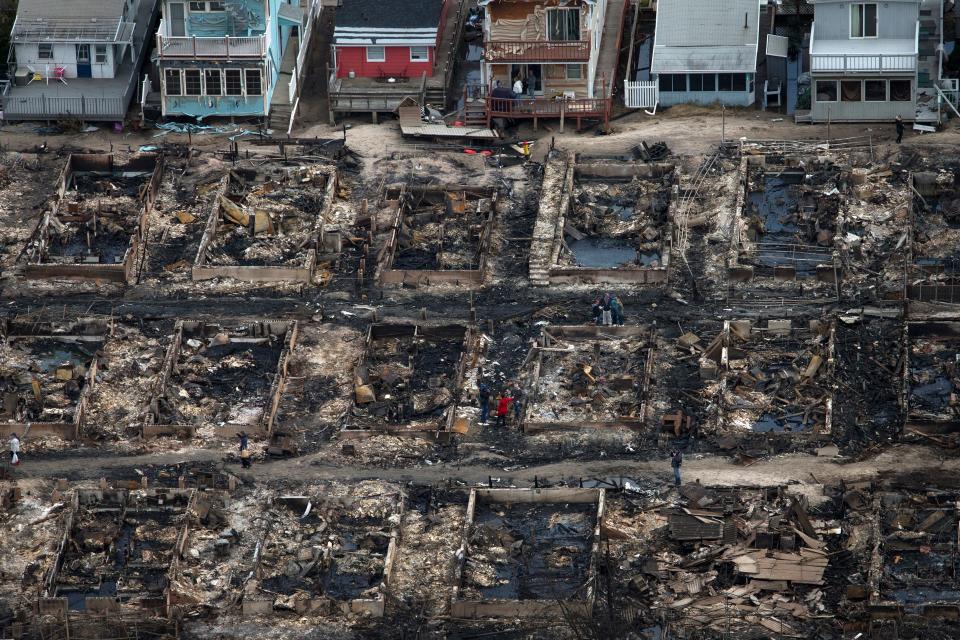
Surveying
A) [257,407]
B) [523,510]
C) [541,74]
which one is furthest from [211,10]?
[523,510]

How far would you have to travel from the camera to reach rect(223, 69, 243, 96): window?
120125 millimetres

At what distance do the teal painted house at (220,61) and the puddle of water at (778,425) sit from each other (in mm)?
28611

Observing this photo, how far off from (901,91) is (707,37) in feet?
27.3

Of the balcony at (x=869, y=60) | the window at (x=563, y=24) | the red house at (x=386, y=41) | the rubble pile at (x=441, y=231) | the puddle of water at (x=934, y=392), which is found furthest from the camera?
the red house at (x=386, y=41)

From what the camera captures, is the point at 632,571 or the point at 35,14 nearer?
the point at 632,571

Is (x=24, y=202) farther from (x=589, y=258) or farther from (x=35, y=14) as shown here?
(x=589, y=258)

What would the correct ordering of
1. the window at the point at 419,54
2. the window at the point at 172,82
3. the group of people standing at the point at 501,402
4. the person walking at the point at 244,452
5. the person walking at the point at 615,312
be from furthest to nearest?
the window at the point at 419,54 → the window at the point at 172,82 → the person walking at the point at 615,312 → the group of people standing at the point at 501,402 → the person walking at the point at 244,452

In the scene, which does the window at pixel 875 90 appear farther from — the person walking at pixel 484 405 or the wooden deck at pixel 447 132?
the person walking at pixel 484 405

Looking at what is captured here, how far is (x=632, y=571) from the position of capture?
93.5 metres

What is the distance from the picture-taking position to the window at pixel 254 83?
120125mm

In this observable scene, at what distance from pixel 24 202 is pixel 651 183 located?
80.1ft

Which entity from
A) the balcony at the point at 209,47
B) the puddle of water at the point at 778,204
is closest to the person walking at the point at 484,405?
the puddle of water at the point at 778,204

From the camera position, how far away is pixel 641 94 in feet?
398

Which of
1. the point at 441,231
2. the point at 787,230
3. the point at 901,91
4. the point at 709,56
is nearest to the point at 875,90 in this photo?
the point at 901,91
